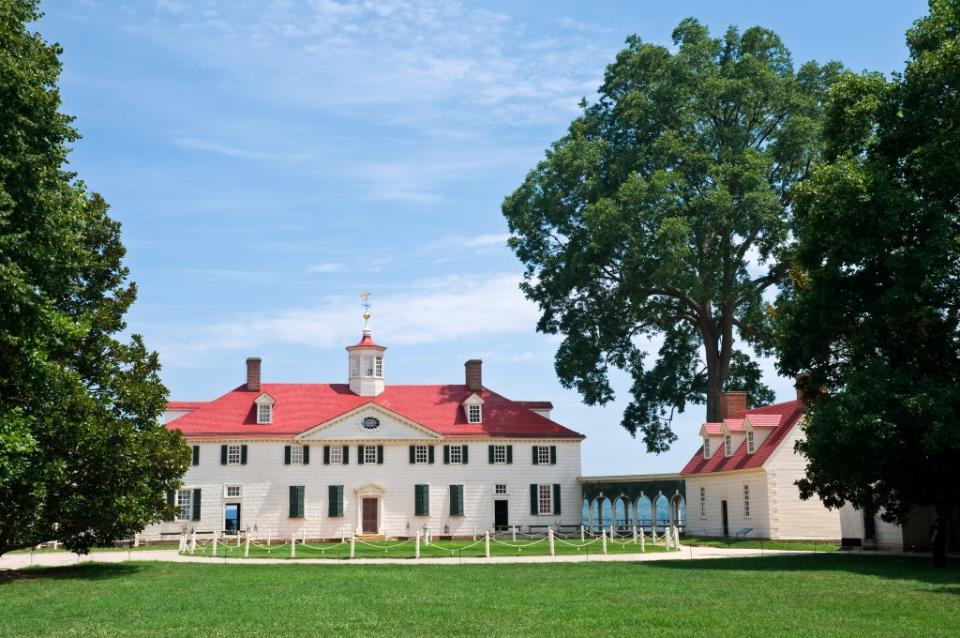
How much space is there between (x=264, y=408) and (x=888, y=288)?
114 ft

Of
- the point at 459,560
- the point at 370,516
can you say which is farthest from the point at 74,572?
the point at 370,516

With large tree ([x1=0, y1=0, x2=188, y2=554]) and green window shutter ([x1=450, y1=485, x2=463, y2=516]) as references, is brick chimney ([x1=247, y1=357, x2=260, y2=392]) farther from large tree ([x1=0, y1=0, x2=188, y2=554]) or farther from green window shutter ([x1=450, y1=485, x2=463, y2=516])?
→ large tree ([x1=0, y1=0, x2=188, y2=554])

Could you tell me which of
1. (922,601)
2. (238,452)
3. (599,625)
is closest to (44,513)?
(599,625)

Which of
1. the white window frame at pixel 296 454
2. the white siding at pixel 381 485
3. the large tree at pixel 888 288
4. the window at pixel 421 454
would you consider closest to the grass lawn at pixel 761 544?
the large tree at pixel 888 288

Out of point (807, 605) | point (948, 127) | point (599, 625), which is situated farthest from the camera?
point (948, 127)

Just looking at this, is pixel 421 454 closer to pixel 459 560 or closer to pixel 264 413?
pixel 264 413

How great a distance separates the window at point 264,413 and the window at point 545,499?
47.0 ft

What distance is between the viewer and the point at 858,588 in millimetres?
19156

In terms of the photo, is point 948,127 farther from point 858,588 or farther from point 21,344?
point 21,344

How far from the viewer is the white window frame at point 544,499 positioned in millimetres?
52312

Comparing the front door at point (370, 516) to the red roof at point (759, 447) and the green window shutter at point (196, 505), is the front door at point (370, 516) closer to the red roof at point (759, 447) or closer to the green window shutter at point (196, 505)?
the green window shutter at point (196, 505)

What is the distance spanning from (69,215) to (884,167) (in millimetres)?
19041

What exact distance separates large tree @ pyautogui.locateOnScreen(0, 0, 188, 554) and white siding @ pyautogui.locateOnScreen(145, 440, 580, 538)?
2343cm

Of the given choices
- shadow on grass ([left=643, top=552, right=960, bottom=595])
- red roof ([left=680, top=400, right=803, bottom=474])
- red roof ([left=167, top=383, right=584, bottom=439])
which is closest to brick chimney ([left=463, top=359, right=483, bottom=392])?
red roof ([left=167, top=383, right=584, bottom=439])
